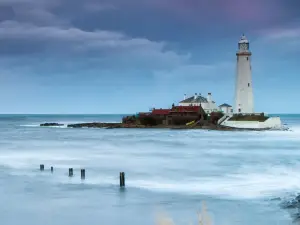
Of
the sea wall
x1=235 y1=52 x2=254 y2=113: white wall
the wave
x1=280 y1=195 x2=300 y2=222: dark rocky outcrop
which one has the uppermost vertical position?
x1=235 y1=52 x2=254 y2=113: white wall

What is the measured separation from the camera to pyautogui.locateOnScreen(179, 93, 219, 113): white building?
62938mm

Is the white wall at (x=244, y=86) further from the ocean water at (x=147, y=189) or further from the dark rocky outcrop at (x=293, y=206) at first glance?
the dark rocky outcrop at (x=293, y=206)

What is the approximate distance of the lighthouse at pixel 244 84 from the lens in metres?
A: 51.2

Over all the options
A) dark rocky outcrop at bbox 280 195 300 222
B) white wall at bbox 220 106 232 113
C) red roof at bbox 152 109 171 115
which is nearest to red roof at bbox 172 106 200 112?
Result: red roof at bbox 152 109 171 115

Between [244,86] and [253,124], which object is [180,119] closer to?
[253,124]

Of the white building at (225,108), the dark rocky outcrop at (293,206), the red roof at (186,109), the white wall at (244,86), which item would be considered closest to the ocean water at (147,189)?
the dark rocky outcrop at (293,206)

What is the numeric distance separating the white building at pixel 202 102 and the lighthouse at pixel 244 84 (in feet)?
36.1

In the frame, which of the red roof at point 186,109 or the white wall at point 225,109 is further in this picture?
the white wall at point 225,109

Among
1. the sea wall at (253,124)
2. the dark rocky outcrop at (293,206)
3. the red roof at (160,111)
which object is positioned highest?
the red roof at (160,111)

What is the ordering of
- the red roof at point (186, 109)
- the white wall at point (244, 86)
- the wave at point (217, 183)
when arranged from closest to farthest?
the wave at point (217, 183), the white wall at point (244, 86), the red roof at point (186, 109)

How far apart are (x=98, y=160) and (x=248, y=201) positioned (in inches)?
516

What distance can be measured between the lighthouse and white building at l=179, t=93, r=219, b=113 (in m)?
11.0

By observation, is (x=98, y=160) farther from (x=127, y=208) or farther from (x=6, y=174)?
(x=127, y=208)

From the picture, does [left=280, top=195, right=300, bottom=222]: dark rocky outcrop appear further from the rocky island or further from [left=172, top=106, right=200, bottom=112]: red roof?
[left=172, top=106, right=200, bottom=112]: red roof
